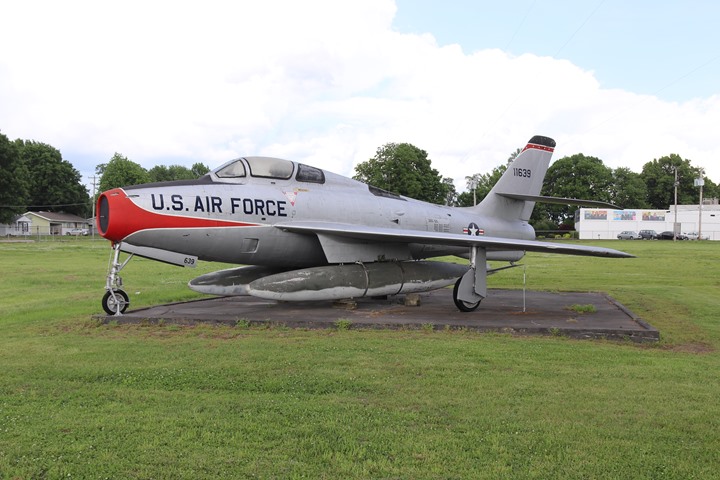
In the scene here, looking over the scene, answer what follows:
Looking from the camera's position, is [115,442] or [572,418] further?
[572,418]

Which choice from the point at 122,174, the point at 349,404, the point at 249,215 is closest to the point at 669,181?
the point at 122,174

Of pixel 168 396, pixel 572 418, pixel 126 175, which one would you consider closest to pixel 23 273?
pixel 168 396

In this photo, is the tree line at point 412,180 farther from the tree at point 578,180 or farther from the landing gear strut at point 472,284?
the landing gear strut at point 472,284

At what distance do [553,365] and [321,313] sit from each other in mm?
4915

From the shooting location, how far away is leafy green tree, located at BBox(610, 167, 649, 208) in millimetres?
93438

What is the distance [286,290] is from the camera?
9.80 metres

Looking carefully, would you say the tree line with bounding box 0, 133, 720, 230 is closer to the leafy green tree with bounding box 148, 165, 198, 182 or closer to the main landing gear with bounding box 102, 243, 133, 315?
the leafy green tree with bounding box 148, 165, 198, 182

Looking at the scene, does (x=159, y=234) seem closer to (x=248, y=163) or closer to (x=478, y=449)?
(x=248, y=163)

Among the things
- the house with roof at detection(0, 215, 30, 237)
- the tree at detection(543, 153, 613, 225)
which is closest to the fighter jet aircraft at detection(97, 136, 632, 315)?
the tree at detection(543, 153, 613, 225)

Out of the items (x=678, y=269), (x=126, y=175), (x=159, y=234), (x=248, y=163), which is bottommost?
(x=678, y=269)

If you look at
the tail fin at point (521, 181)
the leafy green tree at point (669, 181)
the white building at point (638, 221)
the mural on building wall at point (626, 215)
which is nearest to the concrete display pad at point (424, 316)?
the tail fin at point (521, 181)

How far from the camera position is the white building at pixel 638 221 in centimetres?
7938

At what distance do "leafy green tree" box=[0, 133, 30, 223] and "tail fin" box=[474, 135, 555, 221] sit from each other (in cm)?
6712

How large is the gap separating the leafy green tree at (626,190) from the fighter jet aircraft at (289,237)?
91.6 m
